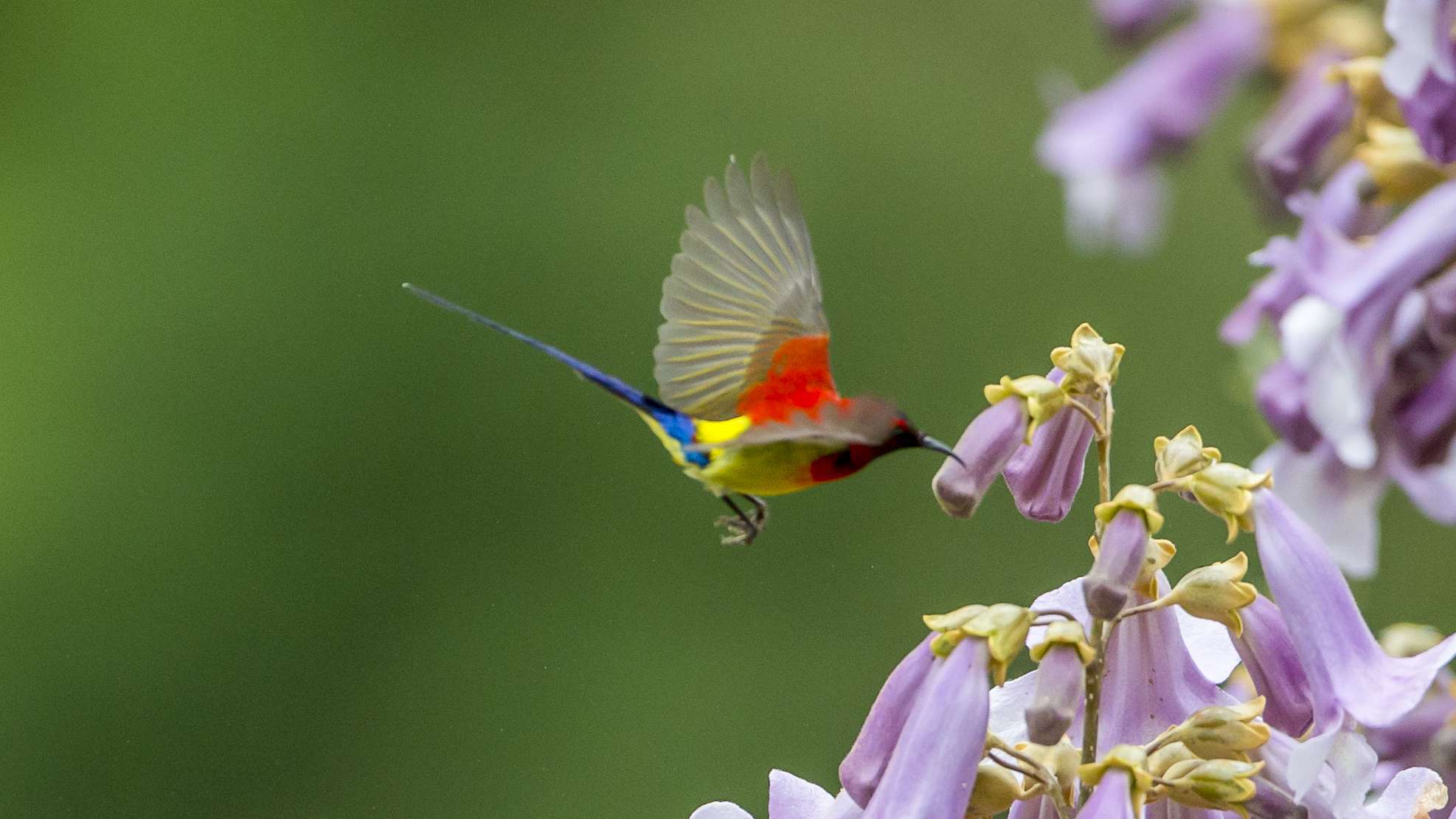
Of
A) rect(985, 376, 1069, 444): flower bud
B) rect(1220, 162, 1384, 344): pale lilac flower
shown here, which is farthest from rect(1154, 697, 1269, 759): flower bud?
rect(1220, 162, 1384, 344): pale lilac flower

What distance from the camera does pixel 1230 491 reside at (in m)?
0.60

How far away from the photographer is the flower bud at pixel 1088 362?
2.02 ft

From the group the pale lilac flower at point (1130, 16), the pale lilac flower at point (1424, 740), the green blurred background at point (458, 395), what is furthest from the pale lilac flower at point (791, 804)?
the green blurred background at point (458, 395)

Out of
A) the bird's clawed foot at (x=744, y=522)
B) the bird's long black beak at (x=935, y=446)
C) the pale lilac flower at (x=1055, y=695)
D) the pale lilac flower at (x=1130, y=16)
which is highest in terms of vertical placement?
→ the pale lilac flower at (x=1130, y=16)

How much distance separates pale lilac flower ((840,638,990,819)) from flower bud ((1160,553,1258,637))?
0.07 m

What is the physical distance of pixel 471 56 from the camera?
12.1 ft

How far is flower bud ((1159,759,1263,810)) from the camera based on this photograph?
21.9 inches

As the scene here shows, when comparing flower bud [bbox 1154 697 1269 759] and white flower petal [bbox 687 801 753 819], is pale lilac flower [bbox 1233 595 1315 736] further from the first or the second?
white flower petal [bbox 687 801 753 819]

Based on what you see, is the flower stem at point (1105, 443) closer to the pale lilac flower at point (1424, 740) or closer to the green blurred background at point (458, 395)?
the pale lilac flower at point (1424, 740)

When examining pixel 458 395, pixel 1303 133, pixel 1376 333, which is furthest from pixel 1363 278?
pixel 458 395

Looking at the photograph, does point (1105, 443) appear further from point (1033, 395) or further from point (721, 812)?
point (721, 812)

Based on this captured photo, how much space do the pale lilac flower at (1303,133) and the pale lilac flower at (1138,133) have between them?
14.9 inches

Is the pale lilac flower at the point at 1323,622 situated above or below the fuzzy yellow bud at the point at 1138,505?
below

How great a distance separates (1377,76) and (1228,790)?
41 cm
